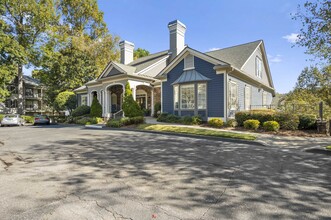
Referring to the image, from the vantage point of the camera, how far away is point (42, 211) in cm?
288

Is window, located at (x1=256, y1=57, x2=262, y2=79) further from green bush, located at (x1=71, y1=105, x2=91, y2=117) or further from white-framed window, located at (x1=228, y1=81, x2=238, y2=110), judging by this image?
green bush, located at (x1=71, y1=105, x2=91, y2=117)

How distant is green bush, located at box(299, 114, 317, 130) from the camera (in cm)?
1122

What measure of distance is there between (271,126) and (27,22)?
112 feet

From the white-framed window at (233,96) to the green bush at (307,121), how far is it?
4416 mm

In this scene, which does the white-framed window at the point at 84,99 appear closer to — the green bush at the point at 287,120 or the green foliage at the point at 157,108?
the green foliage at the point at 157,108

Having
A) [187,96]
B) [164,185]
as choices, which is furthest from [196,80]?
[164,185]

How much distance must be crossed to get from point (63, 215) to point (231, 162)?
14.5 feet

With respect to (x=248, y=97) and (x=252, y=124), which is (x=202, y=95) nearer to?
(x=252, y=124)

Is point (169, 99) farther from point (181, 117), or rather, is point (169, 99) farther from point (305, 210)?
point (305, 210)

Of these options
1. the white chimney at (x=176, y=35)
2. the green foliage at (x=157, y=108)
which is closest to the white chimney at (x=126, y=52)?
the white chimney at (x=176, y=35)

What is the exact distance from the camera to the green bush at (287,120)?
11.3 metres

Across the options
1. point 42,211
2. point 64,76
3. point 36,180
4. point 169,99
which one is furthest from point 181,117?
point 64,76

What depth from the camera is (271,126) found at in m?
11.0

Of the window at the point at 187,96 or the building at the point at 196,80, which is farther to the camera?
the window at the point at 187,96
